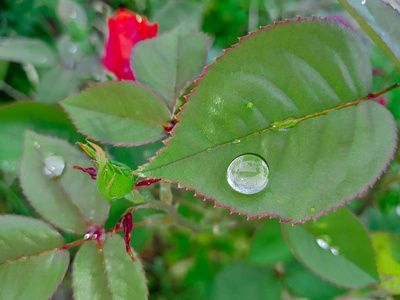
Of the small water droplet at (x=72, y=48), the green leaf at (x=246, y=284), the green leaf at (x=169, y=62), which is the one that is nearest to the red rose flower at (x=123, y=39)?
the green leaf at (x=169, y=62)

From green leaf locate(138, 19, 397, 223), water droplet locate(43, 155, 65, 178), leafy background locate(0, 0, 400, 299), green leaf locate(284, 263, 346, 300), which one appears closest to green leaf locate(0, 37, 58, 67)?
leafy background locate(0, 0, 400, 299)

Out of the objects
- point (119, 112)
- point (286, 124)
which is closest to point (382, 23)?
point (286, 124)

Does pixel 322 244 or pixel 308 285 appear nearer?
pixel 322 244

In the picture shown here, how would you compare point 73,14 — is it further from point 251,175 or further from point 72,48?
point 251,175

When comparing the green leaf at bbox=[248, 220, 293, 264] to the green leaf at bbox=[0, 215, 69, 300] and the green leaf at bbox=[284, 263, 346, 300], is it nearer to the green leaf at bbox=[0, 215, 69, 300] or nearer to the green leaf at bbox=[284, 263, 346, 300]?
the green leaf at bbox=[284, 263, 346, 300]

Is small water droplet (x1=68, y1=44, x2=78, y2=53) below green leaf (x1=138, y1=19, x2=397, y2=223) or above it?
below

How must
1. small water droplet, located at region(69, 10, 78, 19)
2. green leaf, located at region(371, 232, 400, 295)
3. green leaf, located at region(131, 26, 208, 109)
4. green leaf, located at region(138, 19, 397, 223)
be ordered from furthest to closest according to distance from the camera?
small water droplet, located at region(69, 10, 78, 19) < green leaf, located at region(371, 232, 400, 295) < green leaf, located at region(131, 26, 208, 109) < green leaf, located at region(138, 19, 397, 223)

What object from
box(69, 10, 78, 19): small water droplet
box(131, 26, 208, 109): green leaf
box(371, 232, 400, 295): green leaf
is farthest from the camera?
box(69, 10, 78, 19): small water droplet

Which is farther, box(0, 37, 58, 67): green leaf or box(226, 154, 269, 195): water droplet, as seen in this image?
box(0, 37, 58, 67): green leaf
